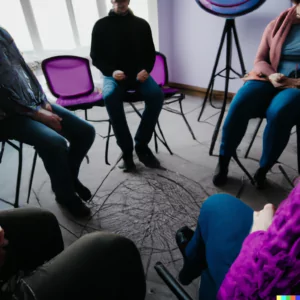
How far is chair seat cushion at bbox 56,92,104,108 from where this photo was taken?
1.79 metres

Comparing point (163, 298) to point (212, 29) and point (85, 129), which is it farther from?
point (212, 29)

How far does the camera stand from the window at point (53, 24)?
257 centimetres

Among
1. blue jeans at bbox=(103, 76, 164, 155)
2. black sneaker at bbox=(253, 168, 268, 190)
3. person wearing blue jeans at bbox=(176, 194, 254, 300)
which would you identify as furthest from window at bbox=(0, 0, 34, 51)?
person wearing blue jeans at bbox=(176, 194, 254, 300)

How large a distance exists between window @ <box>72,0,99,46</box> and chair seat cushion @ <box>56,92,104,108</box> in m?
1.19

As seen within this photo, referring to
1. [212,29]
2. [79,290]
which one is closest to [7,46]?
[79,290]

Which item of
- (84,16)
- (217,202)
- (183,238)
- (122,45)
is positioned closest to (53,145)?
(183,238)

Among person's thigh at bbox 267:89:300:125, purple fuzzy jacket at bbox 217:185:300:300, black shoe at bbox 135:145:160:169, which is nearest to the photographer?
purple fuzzy jacket at bbox 217:185:300:300

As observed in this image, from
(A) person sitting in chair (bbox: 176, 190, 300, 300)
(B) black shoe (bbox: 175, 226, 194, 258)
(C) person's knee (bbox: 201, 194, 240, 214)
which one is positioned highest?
(A) person sitting in chair (bbox: 176, 190, 300, 300)

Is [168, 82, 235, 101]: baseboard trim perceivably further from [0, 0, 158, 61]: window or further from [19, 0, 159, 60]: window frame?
[0, 0, 158, 61]: window

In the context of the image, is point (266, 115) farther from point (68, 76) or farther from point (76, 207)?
point (68, 76)

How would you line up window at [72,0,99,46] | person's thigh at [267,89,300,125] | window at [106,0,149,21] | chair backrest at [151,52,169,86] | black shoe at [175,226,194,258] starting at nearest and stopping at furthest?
black shoe at [175,226,194,258], person's thigh at [267,89,300,125], chair backrest at [151,52,169,86], window at [72,0,99,46], window at [106,0,149,21]

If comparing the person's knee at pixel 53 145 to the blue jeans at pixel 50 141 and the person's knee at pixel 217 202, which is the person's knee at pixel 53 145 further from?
the person's knee at pixel 217 202

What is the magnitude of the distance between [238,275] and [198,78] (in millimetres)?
2989

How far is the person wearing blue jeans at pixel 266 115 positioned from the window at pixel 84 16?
1.97 metres
